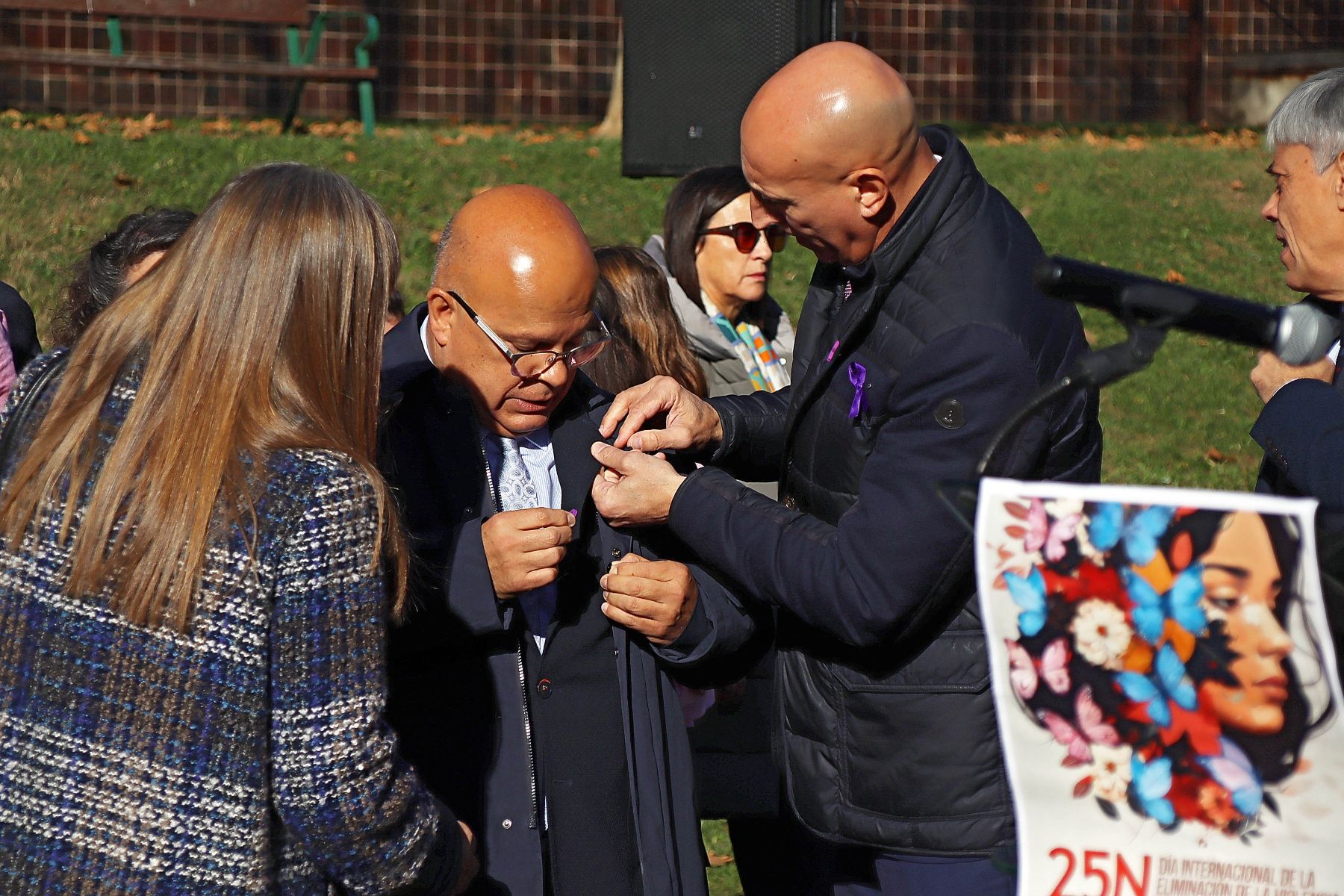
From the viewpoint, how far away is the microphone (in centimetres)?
170

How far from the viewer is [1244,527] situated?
1.61m

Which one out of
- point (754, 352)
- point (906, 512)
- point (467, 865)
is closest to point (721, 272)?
point (754, 352)

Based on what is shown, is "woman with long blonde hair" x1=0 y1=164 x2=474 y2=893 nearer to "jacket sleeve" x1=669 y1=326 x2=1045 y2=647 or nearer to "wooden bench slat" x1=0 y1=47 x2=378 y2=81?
"jacket sleeve" x1=669 y1=326 x2=1045 y2=647

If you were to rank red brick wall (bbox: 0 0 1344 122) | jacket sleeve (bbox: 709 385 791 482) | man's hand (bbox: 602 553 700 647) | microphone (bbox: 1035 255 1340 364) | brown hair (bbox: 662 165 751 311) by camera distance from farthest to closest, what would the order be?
1. red brick wall (bbox: 0 0 1344 122)
2. brown hair (bbox: 662 165 751 311)
3. jacket sleeve (bbox: 709 385 791 482)
4. man's hand (bbox: 602 553 700 647)
5. microphone (bbox: 1035 255 1340 364)

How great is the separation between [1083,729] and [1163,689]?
0.11m

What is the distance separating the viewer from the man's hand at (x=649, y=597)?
260 centimetres

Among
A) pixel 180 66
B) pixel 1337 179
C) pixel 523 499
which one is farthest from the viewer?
pixel 180 66

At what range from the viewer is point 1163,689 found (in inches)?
66.4

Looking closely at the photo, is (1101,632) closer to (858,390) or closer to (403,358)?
(858,390)

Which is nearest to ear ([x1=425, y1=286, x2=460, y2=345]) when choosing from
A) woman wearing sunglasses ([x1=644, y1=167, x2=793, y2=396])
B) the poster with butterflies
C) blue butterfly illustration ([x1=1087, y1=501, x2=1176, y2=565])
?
the poster with butterflies

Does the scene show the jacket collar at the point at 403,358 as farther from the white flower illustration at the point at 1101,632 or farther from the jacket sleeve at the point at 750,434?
the white flower illustration at the point at 1101,632

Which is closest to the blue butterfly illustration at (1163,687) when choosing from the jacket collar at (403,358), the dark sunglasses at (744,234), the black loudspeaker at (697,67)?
A: the jacket collar at (403,358)

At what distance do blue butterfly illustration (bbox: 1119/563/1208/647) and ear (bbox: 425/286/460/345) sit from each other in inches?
58.7

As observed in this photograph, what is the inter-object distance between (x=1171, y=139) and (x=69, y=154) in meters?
10.0
